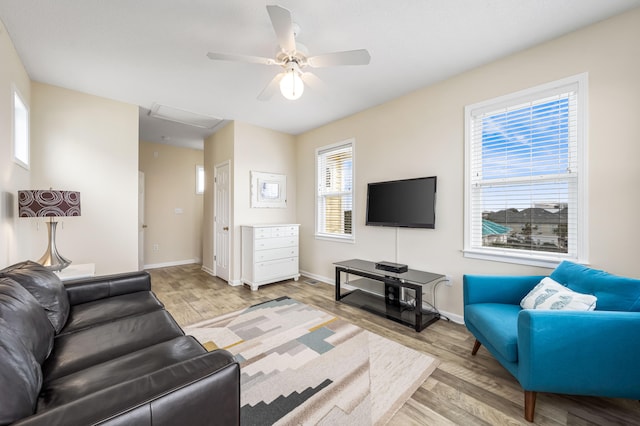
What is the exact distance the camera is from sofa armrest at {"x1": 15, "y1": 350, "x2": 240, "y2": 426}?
705 millimetres

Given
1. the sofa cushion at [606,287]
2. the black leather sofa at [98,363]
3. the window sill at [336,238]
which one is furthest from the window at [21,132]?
the sofa cushion at [606,287]

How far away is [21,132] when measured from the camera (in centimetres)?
268

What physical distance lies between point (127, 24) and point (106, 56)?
648 mm

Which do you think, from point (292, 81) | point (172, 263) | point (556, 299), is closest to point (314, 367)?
point (556, 299)

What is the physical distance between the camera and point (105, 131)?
332 centimetres

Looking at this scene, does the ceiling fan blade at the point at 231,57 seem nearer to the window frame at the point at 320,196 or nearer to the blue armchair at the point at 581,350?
the window frame at the point at 320,196

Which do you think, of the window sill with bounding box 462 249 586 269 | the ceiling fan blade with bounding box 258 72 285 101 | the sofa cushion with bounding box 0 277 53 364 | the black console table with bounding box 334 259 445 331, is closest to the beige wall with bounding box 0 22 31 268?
the sofa cushion with bounding box 0 277 53 364

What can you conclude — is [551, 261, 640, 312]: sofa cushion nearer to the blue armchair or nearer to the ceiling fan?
the blue armchair

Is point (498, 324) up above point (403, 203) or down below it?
below

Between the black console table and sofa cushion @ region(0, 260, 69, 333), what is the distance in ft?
8.31

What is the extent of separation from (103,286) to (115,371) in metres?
1.25

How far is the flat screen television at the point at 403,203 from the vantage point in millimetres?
2953

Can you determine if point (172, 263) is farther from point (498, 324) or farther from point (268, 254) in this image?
point (498, 324)

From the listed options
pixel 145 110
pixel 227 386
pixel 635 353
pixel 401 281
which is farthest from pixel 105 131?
pixel 635 353
